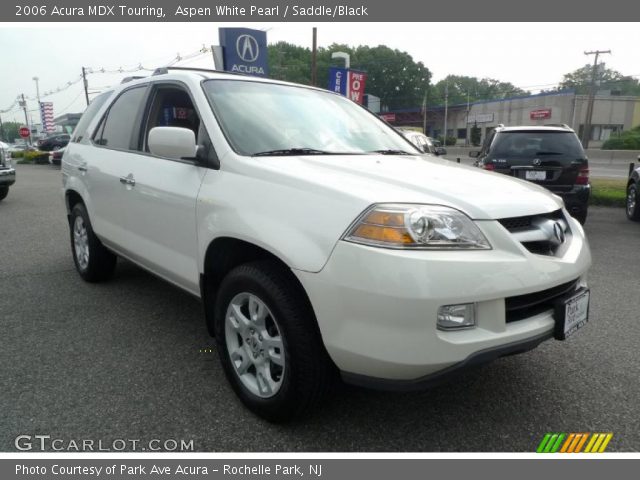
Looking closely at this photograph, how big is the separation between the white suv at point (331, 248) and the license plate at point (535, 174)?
4.35 meters

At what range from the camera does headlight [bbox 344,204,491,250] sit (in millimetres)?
1931

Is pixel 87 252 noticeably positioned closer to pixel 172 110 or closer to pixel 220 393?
pixel 172 110

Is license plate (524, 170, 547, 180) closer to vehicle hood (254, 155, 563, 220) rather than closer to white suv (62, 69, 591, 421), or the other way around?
white suv (62, 69, 591, 421)

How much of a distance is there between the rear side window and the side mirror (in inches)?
86.0

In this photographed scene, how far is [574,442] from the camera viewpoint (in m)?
2.32

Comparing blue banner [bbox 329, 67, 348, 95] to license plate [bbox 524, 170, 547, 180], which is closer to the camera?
license plate [bbox 524, 170, 547, 180]

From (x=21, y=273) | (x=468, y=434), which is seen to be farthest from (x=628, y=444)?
(x=21, y=273)

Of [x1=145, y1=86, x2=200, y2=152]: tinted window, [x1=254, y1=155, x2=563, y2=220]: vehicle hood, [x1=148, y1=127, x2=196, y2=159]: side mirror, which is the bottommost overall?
[x1=254, y1=155, x2=563, y2=220]: vehicle hood

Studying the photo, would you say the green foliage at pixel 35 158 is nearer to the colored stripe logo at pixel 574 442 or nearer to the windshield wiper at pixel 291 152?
the windshield wiper at pixel 291 152

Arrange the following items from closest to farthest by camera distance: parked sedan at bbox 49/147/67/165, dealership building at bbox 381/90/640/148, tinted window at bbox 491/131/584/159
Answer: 1. tinted window at bbox 491/131/584/159
2. parked sedan at bbox 49/147/67/165
3. dealership building at bbox 381/90/640/148

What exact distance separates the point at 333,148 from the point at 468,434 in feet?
5.61

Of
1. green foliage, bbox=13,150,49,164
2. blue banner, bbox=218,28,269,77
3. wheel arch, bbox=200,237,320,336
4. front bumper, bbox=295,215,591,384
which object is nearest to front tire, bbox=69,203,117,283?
wheel arch, bbox=200,237,320,336

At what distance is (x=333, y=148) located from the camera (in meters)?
2.91

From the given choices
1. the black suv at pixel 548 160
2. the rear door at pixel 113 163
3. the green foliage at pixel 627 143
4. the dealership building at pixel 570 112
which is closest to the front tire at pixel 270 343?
the rear door at pixel 113 163
